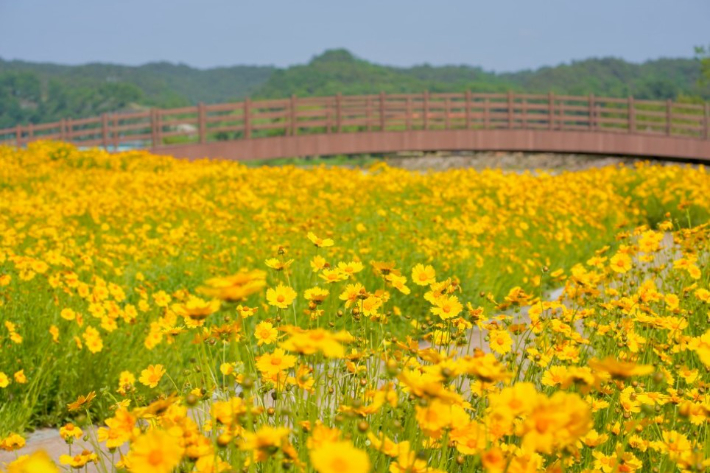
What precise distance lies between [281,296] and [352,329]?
166 cm

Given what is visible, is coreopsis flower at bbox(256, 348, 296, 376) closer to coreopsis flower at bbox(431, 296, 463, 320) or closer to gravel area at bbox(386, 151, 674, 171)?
coreopsis flower at bbox(431, 296, 463, 320)

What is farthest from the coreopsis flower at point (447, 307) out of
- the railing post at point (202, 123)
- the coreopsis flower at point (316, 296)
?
the railing post at point (202, 123)

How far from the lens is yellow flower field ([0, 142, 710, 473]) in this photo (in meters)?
1.41

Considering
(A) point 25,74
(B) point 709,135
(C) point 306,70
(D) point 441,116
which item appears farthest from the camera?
(A) point 25,74

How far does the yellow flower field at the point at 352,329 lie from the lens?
1410 millimetres

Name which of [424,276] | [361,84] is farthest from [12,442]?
[361,84]

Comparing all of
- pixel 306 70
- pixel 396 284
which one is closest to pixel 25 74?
pixel 306 70

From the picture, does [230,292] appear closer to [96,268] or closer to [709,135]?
[96,268]

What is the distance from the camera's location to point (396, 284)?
7.02 feet

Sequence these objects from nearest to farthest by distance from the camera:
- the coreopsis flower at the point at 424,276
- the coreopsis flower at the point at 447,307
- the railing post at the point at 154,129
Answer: the coreopsis flower at the point at 447,307, the coreopsis flower at the point at 424,276, the railing post at the point at 154,129

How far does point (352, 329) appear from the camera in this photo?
3.73 metres

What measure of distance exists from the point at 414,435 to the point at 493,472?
79 centimetres

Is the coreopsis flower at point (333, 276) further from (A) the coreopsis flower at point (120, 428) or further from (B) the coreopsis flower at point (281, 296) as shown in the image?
(A) the coreopsis flower at point (120, 428)

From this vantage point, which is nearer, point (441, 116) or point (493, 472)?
point (493, 472)
